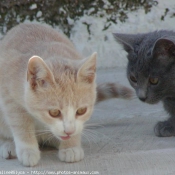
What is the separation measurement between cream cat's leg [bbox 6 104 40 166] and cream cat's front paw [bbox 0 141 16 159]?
17 cm

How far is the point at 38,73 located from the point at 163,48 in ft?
3.57

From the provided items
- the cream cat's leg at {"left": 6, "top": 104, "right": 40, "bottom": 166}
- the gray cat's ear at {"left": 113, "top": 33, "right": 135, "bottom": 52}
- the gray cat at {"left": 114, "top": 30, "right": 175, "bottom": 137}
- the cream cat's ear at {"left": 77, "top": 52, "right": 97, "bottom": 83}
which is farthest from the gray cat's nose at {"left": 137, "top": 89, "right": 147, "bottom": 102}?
the cream cat's leg at {"left": 6, "top": 104, "right": 40, "bottom": 166}

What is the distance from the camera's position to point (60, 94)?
9.88ft

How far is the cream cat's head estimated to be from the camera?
297 centimetres

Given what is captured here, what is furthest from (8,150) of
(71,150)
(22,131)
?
(71,150)

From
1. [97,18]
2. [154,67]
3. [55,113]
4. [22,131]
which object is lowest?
[97,18]

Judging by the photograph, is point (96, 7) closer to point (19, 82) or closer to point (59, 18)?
point (59, 18)

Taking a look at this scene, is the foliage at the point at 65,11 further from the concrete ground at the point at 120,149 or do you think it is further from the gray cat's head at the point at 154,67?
the gray cat's head at the point at 154,67

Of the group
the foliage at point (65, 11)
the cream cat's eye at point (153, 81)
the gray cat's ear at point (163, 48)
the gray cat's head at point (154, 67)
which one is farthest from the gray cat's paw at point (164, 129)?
the foliage at point (65, 11)

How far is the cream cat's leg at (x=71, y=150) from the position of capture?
10.4ft

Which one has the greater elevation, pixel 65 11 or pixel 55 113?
pixel 55 113

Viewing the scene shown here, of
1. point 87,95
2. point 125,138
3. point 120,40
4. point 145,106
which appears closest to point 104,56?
point 145,106

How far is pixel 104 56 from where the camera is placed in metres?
5.68

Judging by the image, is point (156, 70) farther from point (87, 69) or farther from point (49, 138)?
point (49, 138)
